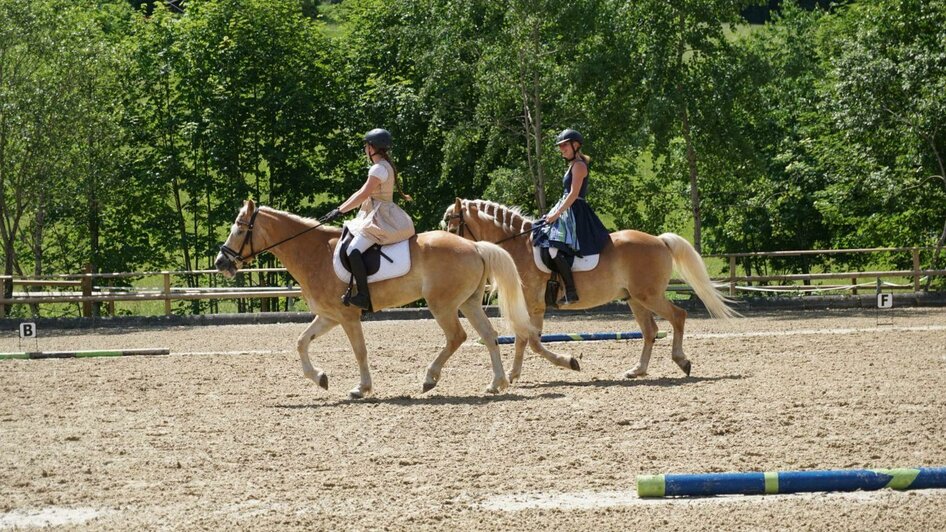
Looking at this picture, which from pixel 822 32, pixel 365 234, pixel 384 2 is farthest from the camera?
pixel 822 32

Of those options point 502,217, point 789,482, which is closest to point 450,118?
point 502,217

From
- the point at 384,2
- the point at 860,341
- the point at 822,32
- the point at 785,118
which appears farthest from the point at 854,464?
the point at 822,32

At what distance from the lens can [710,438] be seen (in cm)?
834

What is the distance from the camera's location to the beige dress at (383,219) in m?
10.8

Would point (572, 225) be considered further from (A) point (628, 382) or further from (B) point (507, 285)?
(A) point (628, 382)

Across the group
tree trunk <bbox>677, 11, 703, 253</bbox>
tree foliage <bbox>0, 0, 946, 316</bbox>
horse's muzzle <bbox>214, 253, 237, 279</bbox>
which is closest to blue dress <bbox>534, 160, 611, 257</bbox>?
horse's muzzle <bbox>214, 253, 237, 279</bbox>

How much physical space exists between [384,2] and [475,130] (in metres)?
6.29

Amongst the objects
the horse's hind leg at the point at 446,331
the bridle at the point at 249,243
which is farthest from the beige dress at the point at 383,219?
the horse's hind leg at the point at 446,331

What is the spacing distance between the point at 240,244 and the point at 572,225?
328 cm

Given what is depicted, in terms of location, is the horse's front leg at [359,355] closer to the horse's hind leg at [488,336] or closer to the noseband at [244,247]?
the horse's hind leg at [488,336]

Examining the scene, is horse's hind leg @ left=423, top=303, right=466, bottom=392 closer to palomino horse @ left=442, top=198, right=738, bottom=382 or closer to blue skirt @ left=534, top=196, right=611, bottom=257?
palomino horse @ left=442, top=198, right=738, bottom=382

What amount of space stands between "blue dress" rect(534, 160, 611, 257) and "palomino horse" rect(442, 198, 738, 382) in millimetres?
146

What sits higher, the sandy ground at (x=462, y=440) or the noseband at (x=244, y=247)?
the noseband at (x=244, y=247)

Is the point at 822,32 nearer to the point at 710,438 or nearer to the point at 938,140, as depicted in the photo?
the point at 938,140
